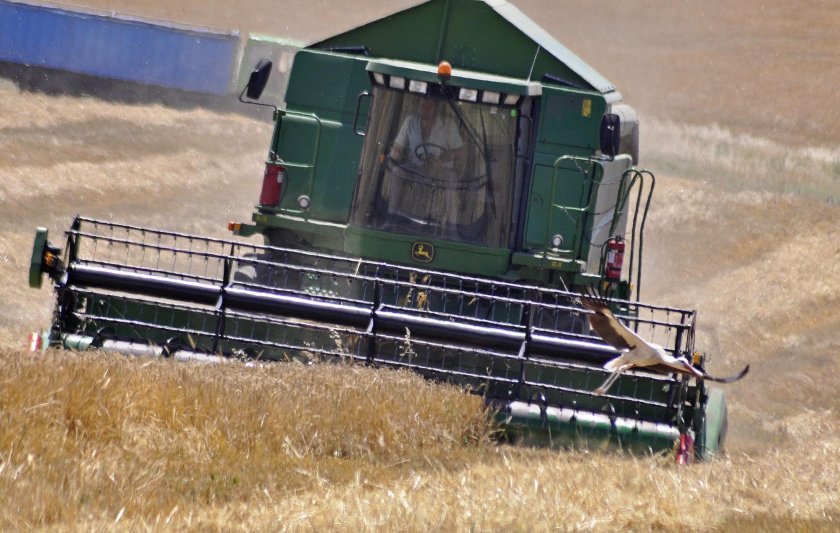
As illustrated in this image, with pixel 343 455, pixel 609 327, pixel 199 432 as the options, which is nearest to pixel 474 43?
pixel 343 455

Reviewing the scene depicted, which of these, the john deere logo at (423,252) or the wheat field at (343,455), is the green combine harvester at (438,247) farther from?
the wheat field at (343,455)

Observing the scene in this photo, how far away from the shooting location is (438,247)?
10242mm

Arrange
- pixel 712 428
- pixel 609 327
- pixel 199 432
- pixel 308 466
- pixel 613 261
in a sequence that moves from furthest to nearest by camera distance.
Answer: pixel 613 261 < pixel 712 428 < pixel 199 432 < pixel 308 466 < pixel 609 327

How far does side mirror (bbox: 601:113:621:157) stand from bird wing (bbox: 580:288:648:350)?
109 inches

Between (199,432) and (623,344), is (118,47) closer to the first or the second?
(199,432)

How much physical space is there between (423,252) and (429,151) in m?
0.74

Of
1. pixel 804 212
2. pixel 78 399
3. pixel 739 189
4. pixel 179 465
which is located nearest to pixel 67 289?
pixel 78 399

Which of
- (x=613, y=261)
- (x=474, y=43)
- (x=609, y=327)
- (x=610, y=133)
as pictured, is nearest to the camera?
(x=609, y=327)

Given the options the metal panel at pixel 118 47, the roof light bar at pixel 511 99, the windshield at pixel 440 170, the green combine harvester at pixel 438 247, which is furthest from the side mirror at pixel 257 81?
the metal panel at pixel 118 47

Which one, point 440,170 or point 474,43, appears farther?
point 474,43

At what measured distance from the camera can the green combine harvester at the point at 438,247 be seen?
908 cm

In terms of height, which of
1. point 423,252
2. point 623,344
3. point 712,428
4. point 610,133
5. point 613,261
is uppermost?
point 610,133

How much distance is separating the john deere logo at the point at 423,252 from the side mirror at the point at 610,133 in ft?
4.81

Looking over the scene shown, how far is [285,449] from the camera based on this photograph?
24.5 ft
